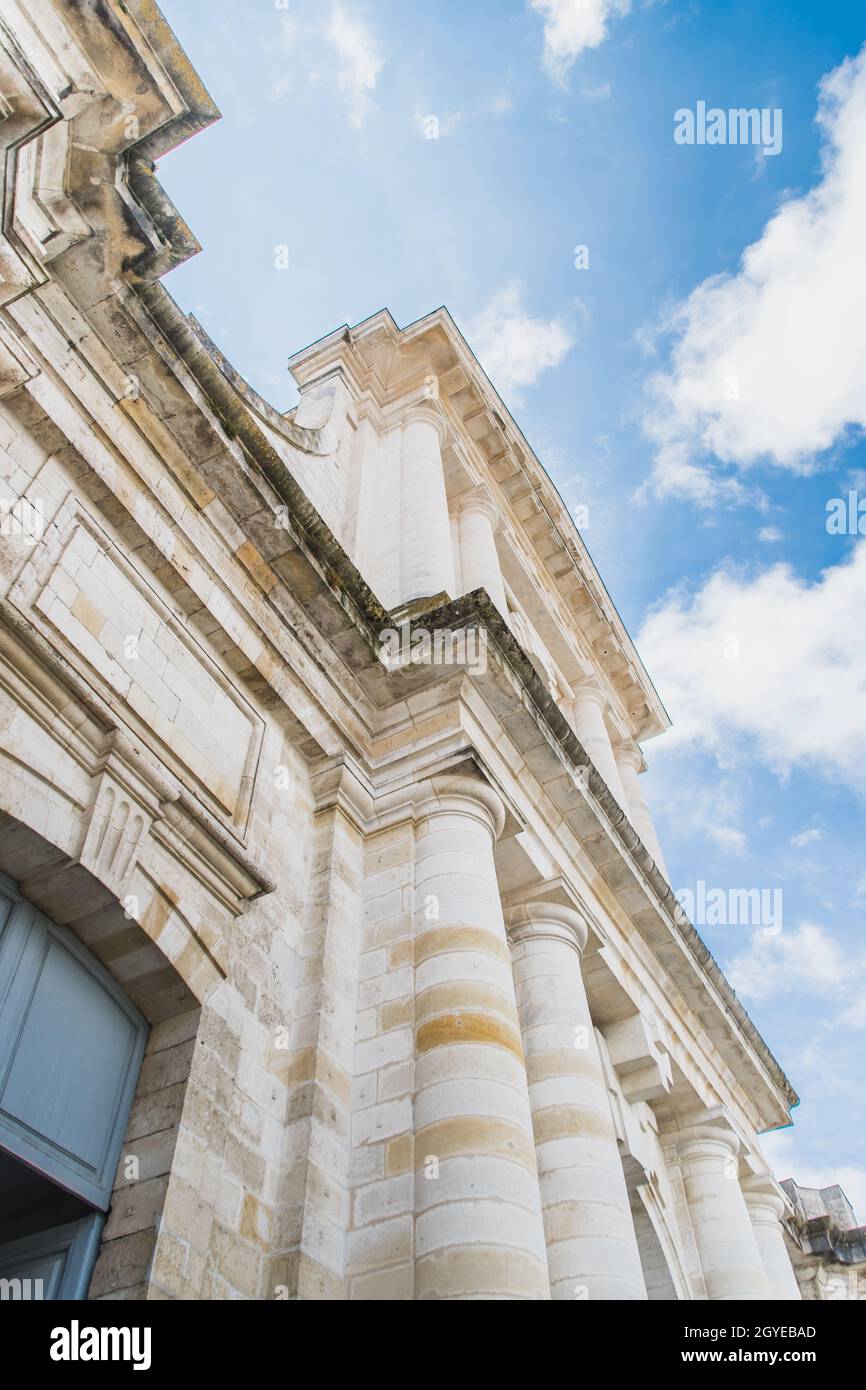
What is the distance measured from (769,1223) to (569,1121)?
677cm

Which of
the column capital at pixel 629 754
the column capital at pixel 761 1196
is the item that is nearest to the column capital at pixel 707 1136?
the column capital at pixel 761 1196

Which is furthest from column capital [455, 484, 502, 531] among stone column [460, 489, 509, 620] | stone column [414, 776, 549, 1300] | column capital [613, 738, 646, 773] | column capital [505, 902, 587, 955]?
stone column [414, 776, 549, 1300]

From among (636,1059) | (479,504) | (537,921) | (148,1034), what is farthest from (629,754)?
(148,1034)

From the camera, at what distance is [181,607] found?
6.65 metres

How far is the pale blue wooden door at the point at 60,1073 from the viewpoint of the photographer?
4.29 metres

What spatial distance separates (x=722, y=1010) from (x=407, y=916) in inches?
269

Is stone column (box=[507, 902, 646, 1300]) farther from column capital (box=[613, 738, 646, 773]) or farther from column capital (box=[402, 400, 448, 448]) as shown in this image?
column capital (box=[613, 738, 646, 773])

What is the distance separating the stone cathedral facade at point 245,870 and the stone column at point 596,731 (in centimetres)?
505

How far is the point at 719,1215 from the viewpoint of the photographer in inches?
416

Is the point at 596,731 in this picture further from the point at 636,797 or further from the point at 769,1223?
the point at 769,1223

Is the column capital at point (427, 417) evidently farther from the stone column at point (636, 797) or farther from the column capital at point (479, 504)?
the stone column at point (636, 797)
